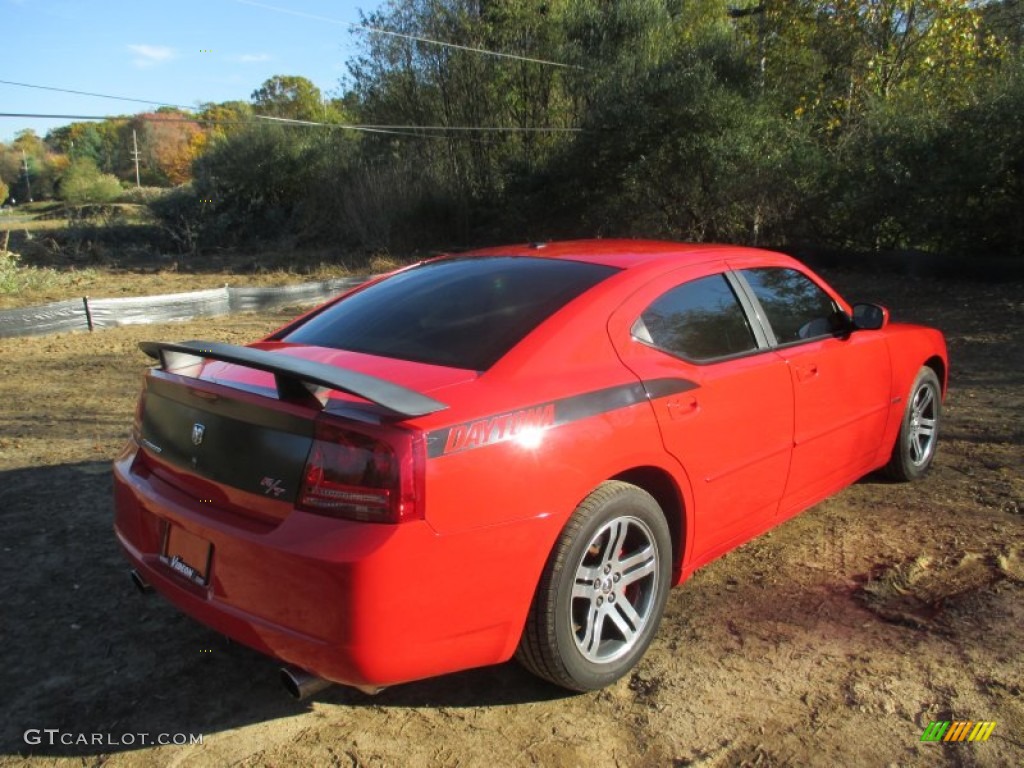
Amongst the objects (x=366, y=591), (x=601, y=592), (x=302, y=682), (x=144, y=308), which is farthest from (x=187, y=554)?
(x=144, y=308)

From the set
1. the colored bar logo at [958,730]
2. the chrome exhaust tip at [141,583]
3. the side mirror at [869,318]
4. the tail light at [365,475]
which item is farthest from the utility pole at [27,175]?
the colored bar logo at [958,730]

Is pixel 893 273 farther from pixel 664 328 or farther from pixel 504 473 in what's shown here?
pixel 504 473

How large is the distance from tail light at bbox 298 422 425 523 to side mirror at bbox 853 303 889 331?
2832mm

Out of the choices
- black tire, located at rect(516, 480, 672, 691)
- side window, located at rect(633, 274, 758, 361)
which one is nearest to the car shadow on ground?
black tire, located at rect(516, 480, 672, 691)

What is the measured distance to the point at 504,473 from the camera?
96.8 inches

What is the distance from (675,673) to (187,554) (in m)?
1.80

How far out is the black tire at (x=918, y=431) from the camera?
4719mm

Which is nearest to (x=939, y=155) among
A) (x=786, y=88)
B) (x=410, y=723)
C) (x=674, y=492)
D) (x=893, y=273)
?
(x=893, y=273)

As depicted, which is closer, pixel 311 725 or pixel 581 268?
pixel 311 725

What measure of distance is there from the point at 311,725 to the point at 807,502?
2.55m

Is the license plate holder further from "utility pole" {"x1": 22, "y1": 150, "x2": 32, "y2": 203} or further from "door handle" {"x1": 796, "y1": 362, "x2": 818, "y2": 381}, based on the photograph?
"utility pole" {"x1": 22, "y1": 150, "x2": 32, "y2": 203}

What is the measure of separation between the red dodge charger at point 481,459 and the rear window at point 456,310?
0.04 ft

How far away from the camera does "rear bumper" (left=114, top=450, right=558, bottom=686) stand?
225cm

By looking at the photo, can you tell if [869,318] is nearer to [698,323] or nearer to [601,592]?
[698,323]
